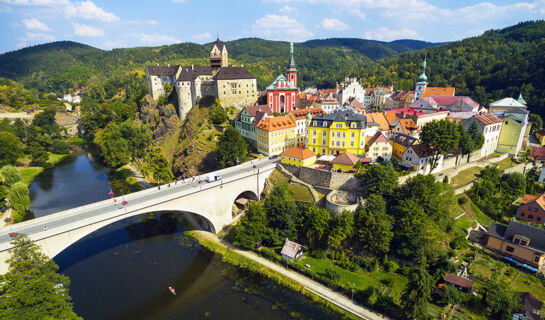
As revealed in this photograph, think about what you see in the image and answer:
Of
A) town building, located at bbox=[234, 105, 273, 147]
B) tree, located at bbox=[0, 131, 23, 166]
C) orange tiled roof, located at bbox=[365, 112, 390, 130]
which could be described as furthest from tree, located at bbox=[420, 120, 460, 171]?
tree, located at bbox=[0, 131, 23, 166]

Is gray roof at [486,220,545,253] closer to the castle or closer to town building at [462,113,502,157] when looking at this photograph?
town building at [462,113,502,157]

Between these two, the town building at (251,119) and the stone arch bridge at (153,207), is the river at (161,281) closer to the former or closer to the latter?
the stone arch bridge at (153,207)

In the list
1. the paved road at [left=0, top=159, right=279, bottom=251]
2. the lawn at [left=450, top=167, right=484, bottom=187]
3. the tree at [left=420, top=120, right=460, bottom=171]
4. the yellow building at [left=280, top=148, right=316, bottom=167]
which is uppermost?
the tree at [left=420, top=120, right=460, bottom=171]

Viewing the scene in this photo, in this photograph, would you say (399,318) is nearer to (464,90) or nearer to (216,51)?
(216,51)

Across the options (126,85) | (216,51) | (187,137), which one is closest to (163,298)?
(187,137)

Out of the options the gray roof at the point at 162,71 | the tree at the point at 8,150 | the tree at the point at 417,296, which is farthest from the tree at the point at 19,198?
the tree at the point at 417,296

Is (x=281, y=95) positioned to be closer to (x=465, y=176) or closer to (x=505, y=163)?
(x=465, y=176)
